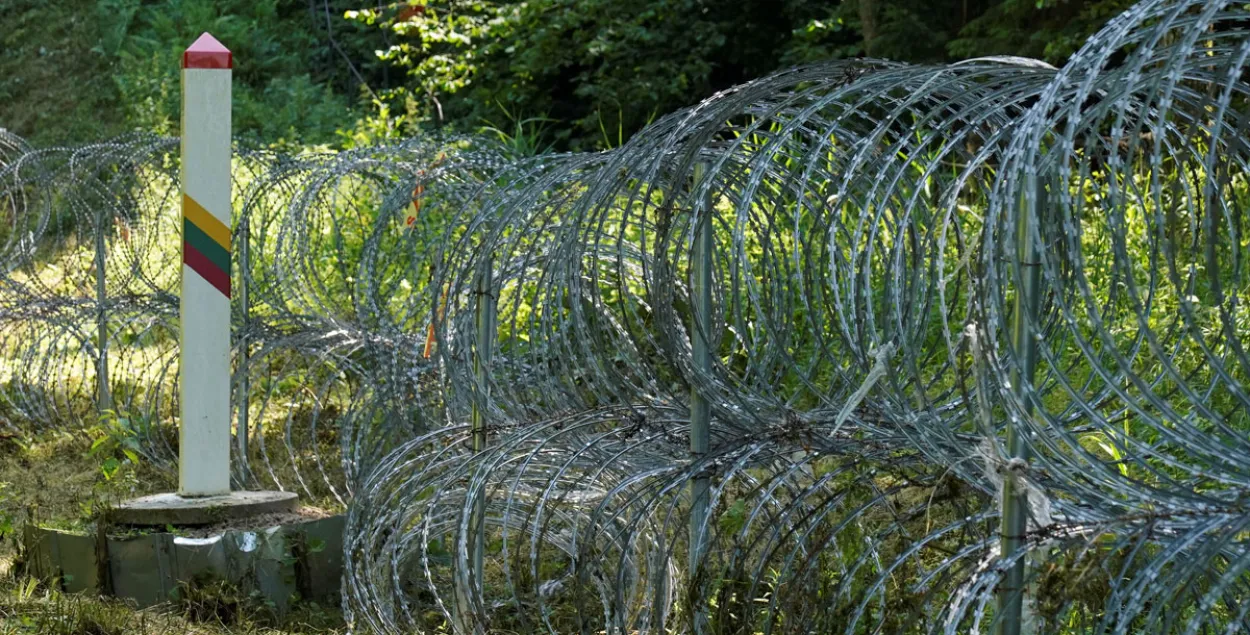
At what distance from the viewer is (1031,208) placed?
8.86ft

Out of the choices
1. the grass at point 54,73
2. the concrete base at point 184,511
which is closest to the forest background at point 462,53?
the grass at point 54,73

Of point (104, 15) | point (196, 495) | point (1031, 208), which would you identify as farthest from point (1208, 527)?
point (104, 15)

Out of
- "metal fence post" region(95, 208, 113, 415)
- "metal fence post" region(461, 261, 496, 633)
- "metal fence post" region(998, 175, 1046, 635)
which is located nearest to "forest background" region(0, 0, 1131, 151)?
"metal fence post" region(95, 208, 113, 415)

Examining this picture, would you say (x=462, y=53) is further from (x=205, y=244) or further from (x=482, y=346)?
(x=482, y=346)

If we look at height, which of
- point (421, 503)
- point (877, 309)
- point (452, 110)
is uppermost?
point (452, 110)

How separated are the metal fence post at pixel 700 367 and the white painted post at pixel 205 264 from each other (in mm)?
2058

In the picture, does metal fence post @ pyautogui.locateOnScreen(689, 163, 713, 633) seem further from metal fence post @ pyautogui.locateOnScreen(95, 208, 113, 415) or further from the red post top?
metal fence post @ pyautogui.locateOnScreen(95, 208, 113, 415)

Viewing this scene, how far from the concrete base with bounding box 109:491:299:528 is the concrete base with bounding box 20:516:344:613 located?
9 centimetres

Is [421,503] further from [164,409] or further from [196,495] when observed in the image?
[164,409]

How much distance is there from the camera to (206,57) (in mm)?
5309

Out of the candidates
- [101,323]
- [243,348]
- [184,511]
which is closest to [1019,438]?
[184,511]

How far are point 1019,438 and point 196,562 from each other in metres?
3.41

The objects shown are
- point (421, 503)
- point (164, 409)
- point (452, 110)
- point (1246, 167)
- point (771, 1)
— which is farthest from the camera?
point (452, 110)

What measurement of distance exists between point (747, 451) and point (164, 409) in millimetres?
6779
